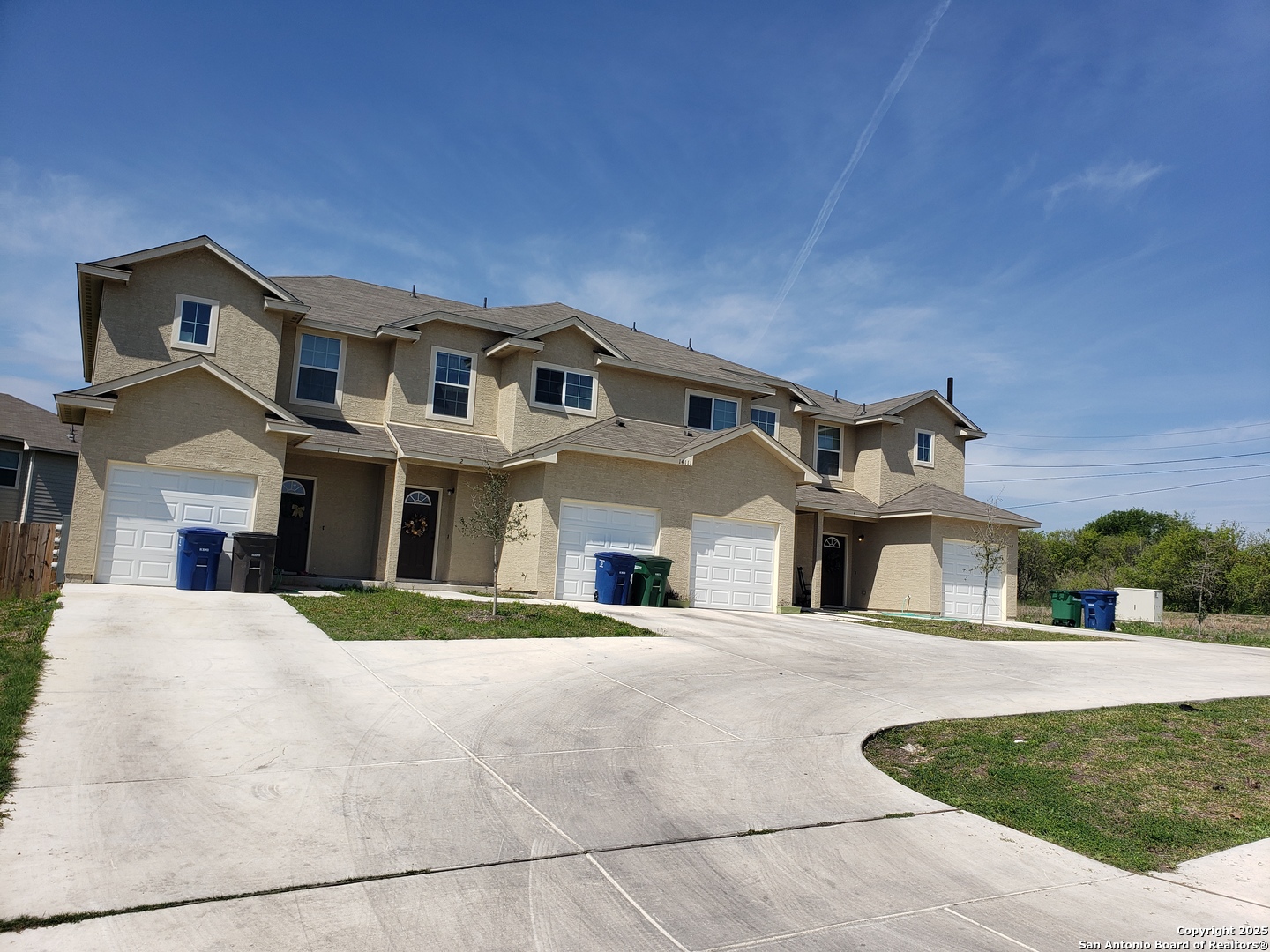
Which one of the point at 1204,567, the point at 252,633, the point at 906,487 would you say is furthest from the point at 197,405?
the point at 1204,567

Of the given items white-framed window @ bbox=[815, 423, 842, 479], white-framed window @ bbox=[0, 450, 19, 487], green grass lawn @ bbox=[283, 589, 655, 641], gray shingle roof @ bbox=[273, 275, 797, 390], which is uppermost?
gray shingle roof @ bbox=[273, 275, 797, 390]

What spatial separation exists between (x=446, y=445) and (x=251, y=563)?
5257 millimetres

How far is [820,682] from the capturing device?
11.0 metres

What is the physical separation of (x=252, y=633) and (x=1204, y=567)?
26743mm

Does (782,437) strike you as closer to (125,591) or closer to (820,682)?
(820,682)

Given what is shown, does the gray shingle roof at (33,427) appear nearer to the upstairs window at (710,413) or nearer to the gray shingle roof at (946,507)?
the upstairs window at (710,413)

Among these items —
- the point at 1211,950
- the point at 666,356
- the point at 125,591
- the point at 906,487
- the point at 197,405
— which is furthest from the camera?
the point at 906,487

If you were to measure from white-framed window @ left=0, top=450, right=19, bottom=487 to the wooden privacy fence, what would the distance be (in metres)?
14.1

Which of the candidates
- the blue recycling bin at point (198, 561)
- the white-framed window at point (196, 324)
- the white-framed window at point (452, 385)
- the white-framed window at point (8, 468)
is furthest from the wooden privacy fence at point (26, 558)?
the white-framed window at point (8, 468)

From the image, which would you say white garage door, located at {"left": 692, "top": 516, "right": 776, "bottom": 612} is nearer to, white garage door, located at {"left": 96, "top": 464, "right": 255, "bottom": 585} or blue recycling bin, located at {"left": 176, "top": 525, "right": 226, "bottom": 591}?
white garage door, located at {"left": 96, "top": 464, "right": 255, "bottom": 585}

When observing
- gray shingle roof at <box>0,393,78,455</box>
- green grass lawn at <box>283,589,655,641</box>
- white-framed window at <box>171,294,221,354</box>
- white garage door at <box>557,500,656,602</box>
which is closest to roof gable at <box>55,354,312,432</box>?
white-framed window at <box>171,294,221,354</box>

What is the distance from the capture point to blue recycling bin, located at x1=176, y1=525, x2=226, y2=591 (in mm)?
16875

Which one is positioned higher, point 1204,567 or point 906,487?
point 906,487

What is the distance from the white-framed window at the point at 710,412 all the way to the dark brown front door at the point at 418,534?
7393 mm
